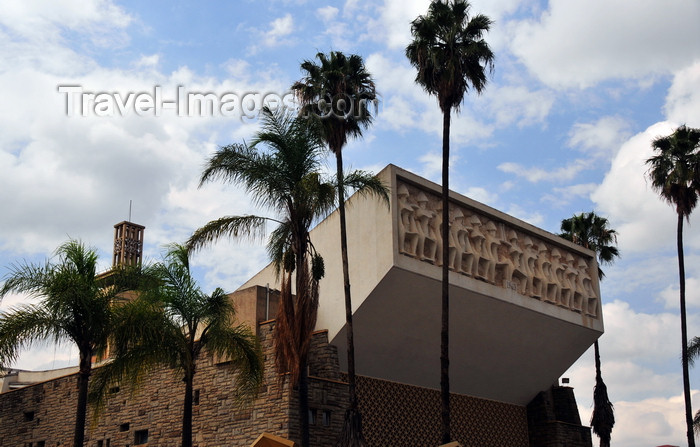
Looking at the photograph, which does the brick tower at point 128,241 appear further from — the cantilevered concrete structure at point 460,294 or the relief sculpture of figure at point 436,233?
the relief sculpture of figure at point 436,233

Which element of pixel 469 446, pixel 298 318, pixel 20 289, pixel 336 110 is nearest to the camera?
pixel 20 289

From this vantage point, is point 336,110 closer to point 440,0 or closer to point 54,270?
point 440,0

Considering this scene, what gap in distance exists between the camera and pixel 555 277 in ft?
96.2

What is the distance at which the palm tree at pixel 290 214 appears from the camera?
61.1 ft

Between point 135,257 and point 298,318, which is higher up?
point 135,257

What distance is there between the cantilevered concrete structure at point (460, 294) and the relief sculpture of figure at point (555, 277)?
0.05 metres

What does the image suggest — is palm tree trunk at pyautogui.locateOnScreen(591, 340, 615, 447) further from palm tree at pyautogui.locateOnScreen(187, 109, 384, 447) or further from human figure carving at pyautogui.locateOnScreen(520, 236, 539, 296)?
palm tree at pyautogui.locateOnScreen(187, 109, 384, 447)

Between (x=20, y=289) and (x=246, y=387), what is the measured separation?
565 cm

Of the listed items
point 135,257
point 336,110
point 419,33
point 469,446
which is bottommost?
point 469,446

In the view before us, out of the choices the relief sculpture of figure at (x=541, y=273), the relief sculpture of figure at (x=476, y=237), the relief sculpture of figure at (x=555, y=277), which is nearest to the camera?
the relief sculpture of figure at (x=476, y=237)

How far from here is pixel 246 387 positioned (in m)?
19.6

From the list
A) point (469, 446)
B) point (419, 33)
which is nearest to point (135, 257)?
point (469, 446)

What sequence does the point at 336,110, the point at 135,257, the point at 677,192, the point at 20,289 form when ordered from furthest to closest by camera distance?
the point at 135,257 → the point at 677,192 → the point at 336,110 → the point at 20,289

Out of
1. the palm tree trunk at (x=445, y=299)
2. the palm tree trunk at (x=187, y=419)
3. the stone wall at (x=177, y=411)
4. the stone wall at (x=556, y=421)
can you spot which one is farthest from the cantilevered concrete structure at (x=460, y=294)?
the palm tree trunk at (x=187, y=419)
